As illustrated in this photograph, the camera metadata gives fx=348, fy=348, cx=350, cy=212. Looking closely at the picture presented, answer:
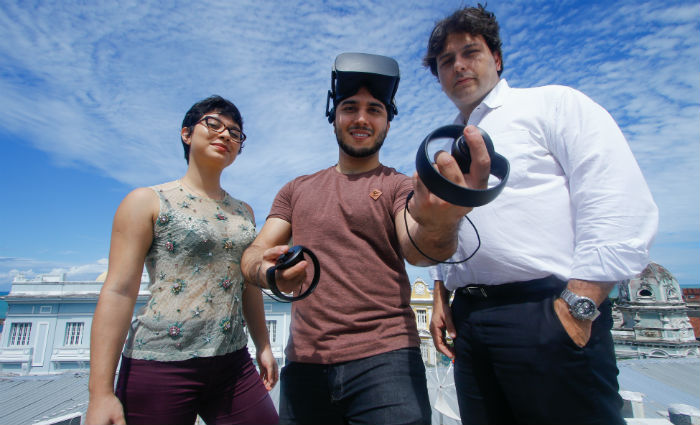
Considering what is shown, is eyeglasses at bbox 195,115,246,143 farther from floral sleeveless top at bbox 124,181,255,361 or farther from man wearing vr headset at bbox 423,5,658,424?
man wearing vr headset at bbox 423,5,658,424

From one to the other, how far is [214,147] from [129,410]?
6.79 ft

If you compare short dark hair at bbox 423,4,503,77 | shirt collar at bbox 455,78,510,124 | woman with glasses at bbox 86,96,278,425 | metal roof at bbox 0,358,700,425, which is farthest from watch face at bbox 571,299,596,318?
metal roof at bbox 0,358,700,425

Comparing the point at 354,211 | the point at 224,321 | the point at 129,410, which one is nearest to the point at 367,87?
the point at 354,211

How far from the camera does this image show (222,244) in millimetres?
2812

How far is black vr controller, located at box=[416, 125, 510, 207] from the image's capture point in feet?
4.98

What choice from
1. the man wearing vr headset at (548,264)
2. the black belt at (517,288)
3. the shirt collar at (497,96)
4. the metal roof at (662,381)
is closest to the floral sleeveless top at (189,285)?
the man wearing vr headset at (548,264)

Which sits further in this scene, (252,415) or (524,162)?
(252,415)

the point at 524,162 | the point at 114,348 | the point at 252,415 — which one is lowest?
the point at 252,415

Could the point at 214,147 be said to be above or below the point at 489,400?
above

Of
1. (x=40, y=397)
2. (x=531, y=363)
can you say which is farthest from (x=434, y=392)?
(x=40, y=397)

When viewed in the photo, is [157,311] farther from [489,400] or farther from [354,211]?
[489,400]

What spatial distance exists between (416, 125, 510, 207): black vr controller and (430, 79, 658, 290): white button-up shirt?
571 mm

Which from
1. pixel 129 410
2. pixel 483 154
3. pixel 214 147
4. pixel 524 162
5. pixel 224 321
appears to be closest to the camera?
pixel 483 154

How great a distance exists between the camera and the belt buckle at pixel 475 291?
7.32ft
